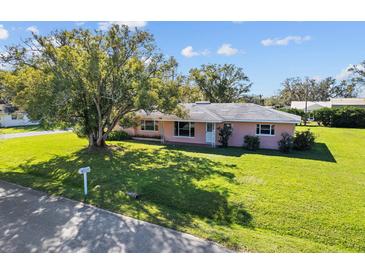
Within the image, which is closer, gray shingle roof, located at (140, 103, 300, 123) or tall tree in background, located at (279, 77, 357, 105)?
gray shingle roof, located at (140, 103, 300, 123)

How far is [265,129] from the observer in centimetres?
1858

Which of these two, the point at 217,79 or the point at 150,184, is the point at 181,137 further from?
the point at 217,79

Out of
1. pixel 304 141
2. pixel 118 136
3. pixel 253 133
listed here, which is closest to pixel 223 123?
pixel 253 133

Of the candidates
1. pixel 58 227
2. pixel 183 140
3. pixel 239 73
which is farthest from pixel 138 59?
pixel 239 73

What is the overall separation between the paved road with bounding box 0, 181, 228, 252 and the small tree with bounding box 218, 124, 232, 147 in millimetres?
13471

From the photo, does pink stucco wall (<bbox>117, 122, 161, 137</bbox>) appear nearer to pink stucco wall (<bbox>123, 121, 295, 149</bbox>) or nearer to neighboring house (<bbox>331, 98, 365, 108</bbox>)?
pink stucco wall (<bbox>123, 121, 295, 149</bbox>)

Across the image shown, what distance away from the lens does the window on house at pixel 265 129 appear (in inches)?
724

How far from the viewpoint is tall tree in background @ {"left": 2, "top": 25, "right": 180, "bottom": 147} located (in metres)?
12.4

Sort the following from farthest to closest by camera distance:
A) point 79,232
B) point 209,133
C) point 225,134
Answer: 1. point 209,133
2. point 225,134
3. point 79,232

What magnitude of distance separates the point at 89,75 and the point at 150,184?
747cm

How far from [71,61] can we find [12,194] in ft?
25.1

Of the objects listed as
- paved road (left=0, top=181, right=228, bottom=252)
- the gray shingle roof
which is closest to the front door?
the gray shingle roof

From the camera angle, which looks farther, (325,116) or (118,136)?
(325,116)
